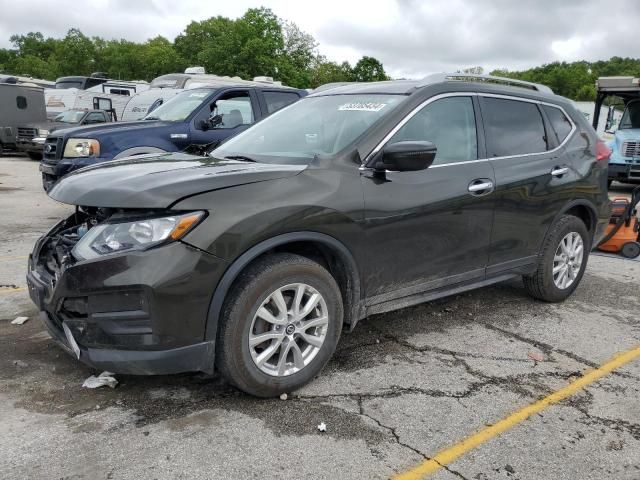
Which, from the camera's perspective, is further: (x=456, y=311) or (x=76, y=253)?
(x=456, y=311)

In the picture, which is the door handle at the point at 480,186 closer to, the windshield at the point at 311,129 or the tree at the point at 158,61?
the windshield at the point at 311,129

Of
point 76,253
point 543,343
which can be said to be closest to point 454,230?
point 543,343

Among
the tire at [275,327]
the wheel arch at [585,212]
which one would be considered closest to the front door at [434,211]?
the tire at [275,327]

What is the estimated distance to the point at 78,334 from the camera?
2850 millimetres

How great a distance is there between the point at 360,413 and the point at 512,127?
2591mm

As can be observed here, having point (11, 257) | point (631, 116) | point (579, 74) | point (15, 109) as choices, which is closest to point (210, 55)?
point (15, 109)

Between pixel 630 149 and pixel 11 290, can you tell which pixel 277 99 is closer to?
pixel 11 290

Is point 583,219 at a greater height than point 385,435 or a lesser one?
greater

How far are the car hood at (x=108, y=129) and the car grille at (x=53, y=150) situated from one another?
15 centimetres

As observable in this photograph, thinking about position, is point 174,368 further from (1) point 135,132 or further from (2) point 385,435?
(1) point 135,132

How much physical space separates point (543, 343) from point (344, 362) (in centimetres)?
153

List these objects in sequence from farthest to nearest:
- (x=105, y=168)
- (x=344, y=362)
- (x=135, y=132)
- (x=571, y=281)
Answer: (x=135, y=132)
(x=571, y=281)
(x=344, y=362)
(x=105, y=168)

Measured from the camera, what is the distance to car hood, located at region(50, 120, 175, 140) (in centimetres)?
770

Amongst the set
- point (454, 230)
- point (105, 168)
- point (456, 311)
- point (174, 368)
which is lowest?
point (456, 311)
